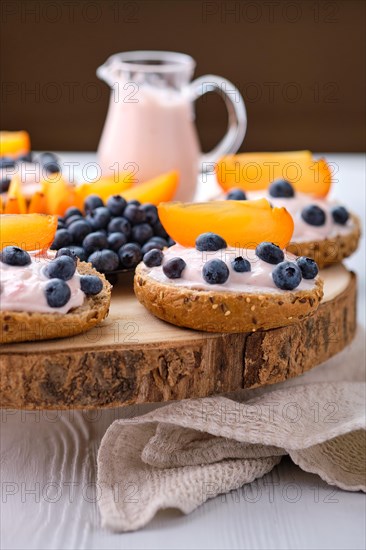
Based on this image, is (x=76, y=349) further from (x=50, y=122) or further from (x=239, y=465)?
(x=50, y=122)

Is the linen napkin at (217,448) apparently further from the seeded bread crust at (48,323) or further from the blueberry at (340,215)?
the blueberry at (340,215)

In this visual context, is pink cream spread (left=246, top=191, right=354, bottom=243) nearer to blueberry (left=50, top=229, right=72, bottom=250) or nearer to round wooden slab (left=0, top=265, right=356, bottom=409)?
round wooden slab (left=0, top=265, right=356, bottom=409)

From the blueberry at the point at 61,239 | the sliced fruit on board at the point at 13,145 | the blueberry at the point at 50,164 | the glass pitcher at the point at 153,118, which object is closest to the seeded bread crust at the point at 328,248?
the blueberry at the point at 61,239


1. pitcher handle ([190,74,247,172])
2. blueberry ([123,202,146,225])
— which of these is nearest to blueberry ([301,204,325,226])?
blueberry ([123,202,146,225])

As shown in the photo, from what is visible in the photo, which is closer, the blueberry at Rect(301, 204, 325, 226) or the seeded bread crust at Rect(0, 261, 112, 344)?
the seeded bread crust at Rect(0, 261, 112, 344)

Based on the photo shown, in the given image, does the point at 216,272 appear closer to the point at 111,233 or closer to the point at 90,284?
the point at 90,284

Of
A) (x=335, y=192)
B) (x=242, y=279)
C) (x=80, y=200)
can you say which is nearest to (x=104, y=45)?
(x=335, y=192)
